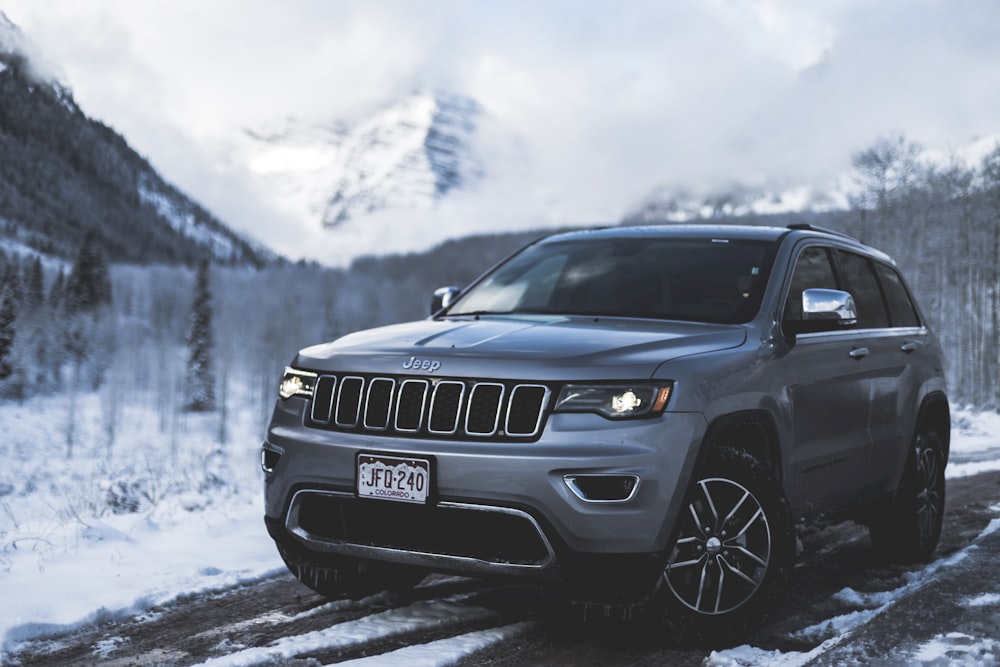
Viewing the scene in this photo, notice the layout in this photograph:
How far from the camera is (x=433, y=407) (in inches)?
142

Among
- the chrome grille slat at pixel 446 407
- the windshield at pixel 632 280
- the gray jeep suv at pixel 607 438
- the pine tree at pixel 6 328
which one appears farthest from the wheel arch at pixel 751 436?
the pine tree at pixel 6 328

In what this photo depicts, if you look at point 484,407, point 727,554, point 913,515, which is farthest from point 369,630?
point 913,515

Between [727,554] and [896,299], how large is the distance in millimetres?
2926

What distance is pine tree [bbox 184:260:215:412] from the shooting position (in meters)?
77.7

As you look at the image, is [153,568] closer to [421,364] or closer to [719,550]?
[421,364]

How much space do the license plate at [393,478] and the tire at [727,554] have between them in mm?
951

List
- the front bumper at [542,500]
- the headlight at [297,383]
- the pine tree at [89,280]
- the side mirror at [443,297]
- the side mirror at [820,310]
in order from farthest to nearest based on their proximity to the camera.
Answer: the pine tree at [89,280], the side mirror at [443,297], the side mirror at [820,310], the headlight at [297,383], the front bumper at [542,500]

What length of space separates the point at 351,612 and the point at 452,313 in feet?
5.53

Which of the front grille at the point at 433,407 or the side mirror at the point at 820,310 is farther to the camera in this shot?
the side mirror at the point at 820,310

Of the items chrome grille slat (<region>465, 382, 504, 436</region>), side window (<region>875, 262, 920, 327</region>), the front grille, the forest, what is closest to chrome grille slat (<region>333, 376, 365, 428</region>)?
the front grille

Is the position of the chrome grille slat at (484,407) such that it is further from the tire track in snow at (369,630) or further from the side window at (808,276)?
the side window at (808,276)

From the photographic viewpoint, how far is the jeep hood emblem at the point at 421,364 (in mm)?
3678

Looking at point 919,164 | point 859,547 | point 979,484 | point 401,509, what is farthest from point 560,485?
point 919,164

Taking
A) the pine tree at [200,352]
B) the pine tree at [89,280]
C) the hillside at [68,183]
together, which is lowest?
the pine tree at [200,352]
